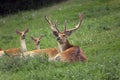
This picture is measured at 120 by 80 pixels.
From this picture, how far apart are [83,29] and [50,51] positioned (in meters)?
8.34

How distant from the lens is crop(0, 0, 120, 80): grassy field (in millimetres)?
11210

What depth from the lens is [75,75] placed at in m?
10.7

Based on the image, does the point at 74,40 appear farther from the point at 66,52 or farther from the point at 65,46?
the point at 66,52

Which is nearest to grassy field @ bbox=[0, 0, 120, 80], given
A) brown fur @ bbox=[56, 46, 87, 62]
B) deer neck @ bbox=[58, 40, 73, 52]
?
brown fur @ bbox=[56, 46, 87, 62]

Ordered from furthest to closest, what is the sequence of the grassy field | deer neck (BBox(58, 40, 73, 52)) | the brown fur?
deer neck (BBox(58, 40, 73, 52)), the brown fur, the grassy field

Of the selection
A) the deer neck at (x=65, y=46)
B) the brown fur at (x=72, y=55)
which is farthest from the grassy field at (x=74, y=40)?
the deer neck at (x=65, y=46)

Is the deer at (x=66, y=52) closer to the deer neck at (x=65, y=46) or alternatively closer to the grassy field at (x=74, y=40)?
the deer neck at (x=65, y=46)

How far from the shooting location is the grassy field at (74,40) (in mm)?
11210

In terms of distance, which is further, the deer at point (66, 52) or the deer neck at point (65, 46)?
the deer neck at point (65, 46)

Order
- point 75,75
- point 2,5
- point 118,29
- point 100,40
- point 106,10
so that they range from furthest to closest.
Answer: point 2,5 < point 106,10 < point 118,29 < point 100,40 < point 75,75

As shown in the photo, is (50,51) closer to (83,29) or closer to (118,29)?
(118,29)

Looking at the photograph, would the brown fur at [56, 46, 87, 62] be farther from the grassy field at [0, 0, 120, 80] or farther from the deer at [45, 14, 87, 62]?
the grassy field at [0, 0, 120, 80]

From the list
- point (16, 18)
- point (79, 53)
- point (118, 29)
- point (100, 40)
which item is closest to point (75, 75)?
point (79, 53)

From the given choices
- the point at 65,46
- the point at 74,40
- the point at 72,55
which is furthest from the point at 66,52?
the point at 74,40
